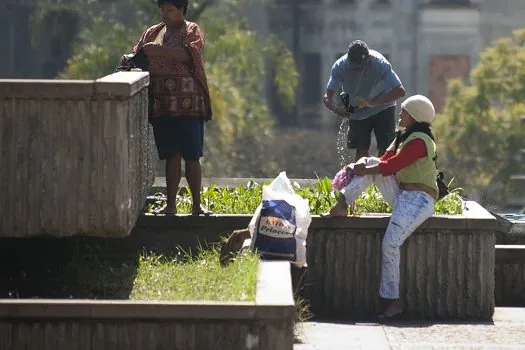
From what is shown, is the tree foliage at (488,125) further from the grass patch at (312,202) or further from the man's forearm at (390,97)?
the grass patch at (312,202)

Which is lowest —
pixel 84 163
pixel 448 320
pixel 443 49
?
pixel 448 320

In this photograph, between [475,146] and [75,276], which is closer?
[75,276]

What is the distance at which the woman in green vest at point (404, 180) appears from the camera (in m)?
12.0

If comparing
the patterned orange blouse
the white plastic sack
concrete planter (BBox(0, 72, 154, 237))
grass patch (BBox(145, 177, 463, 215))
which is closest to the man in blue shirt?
grass patch (BBox(145, 177, 463, 215))

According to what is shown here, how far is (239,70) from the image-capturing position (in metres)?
55.0

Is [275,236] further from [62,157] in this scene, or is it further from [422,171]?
[62,157]

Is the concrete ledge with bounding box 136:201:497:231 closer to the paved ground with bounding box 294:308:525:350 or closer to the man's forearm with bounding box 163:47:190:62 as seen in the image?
the paved ground with bounding box 294:308:525:350

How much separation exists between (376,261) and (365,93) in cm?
210

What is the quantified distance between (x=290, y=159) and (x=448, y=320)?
58.4 m

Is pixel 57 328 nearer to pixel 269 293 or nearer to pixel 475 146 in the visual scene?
pixel 269 293

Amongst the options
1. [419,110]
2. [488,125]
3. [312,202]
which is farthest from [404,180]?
[488,125]

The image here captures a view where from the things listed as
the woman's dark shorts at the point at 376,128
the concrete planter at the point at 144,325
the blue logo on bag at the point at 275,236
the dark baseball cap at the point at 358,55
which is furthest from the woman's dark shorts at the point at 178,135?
the concrete planter at the point at 144,325

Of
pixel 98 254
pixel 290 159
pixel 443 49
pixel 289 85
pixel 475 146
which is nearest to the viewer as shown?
pixel 98 254

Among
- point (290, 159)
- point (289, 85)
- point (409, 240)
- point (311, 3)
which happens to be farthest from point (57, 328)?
point (311, 3)
